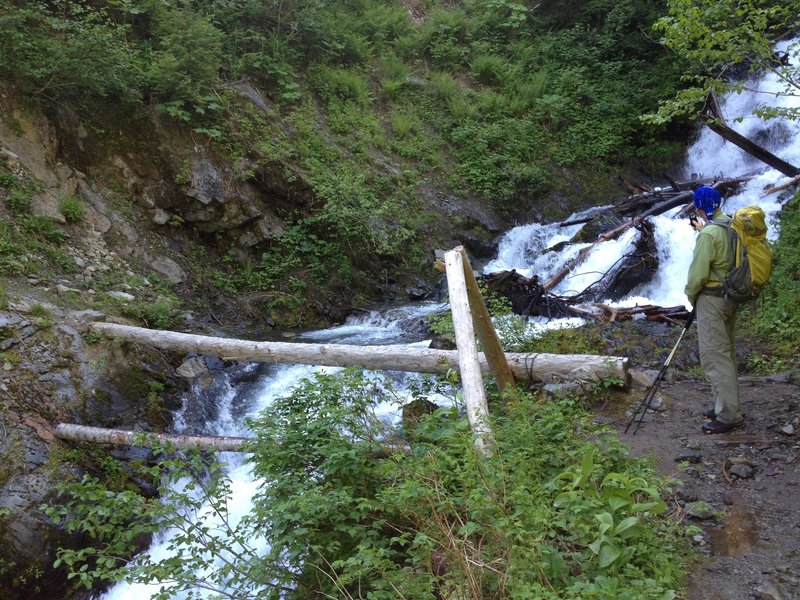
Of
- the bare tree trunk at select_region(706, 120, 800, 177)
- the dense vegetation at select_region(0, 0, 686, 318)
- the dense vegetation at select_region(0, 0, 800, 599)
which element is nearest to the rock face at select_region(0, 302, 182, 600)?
the dense vegetation at select_region(0, 0, 800, 599)

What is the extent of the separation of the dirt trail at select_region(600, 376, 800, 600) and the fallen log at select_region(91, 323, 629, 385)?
65 centimetres

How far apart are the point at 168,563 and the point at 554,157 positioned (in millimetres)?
14916

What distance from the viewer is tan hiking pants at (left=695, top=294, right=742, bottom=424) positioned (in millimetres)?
5184

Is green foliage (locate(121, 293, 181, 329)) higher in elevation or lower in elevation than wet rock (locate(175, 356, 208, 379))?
higher

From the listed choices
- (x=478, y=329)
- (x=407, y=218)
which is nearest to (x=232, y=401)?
(x=478, y=329)

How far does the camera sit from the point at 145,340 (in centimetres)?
714

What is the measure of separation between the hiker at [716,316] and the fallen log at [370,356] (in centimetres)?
103

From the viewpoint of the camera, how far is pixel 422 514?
368 cm

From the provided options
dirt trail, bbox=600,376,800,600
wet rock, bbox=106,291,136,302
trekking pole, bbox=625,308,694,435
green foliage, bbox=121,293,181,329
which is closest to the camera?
dirt trail, bbox=600,376,800,600

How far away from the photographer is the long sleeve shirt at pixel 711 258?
5.09 metres

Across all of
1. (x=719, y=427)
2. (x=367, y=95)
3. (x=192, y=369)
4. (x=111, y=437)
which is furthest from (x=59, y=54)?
(x=719, y=427)

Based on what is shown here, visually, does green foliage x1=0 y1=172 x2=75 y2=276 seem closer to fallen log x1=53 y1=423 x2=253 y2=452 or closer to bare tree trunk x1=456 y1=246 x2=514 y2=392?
fallen log x1=53 y1=423 x2=253 y2=452

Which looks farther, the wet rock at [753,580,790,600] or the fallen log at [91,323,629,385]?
the fallen log at [91,323,629,385]

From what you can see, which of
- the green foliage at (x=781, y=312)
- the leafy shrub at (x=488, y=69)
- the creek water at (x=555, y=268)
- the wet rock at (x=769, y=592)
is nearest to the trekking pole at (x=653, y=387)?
the creek water at (x=555, y=268)
